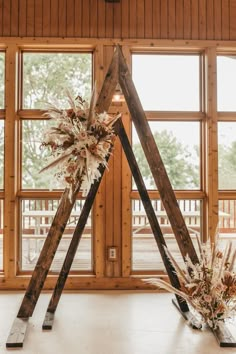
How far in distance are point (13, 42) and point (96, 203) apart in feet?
7.23

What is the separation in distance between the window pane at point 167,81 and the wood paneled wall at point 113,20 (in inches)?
11.8

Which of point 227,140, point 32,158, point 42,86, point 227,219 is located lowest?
point 227,219


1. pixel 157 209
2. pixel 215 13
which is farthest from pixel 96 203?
pixel 215 13

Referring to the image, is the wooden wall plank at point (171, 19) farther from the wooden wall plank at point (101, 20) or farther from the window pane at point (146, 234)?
the window pane at point (146, 234)

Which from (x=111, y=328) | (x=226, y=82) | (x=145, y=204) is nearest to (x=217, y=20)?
(x=226, y=82)

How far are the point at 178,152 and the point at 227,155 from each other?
2.08 ft

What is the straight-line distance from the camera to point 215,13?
14.8 ft

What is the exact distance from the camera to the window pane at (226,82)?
461 centimetres

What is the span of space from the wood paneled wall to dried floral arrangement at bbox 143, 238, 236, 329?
2777 mm

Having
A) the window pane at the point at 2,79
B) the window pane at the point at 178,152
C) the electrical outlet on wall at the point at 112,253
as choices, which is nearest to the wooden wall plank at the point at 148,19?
the window pane at the point at 178,152

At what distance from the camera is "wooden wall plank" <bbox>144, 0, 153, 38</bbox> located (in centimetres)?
444

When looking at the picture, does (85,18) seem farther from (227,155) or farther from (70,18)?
(227,155)

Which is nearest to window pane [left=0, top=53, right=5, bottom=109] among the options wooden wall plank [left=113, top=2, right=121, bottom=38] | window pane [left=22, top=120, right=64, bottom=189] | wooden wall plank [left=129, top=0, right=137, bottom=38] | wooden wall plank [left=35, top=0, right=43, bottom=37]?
window pane [left=22, top=120, right=64, bottom=189]

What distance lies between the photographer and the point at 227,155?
4.62 meters
